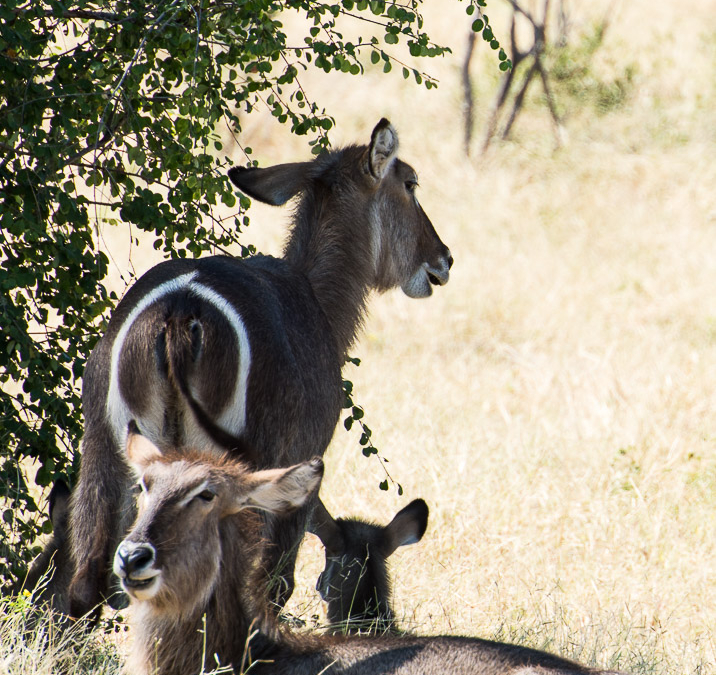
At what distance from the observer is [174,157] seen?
4488mm

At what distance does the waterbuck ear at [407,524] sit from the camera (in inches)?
191

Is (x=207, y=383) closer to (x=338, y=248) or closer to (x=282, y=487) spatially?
(x=282, y=487)

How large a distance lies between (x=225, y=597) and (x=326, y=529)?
141 centimetres

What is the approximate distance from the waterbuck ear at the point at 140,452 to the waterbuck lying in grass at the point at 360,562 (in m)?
1.37

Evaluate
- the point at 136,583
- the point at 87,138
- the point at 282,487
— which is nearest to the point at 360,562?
the point at 282,487

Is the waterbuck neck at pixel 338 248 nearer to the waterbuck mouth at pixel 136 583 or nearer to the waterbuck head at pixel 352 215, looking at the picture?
the waterbuck head at pixel 352 215

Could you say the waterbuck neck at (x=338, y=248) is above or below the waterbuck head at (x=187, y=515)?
above

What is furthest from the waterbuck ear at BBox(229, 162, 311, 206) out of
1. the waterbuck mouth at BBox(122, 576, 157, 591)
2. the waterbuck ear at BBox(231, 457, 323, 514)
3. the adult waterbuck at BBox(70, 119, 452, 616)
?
the waterbuck mouth at BBox(122, 576, 157, 591)

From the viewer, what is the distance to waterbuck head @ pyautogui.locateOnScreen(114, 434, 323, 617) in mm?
3088

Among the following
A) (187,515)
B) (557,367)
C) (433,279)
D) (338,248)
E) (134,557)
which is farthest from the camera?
(557,367)

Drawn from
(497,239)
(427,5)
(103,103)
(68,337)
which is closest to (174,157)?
(103,103)

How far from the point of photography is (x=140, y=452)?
11.1ft

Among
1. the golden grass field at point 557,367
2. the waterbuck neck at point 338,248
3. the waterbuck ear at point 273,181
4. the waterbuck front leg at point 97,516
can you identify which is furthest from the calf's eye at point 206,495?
the waterbuck ear at point 273,181

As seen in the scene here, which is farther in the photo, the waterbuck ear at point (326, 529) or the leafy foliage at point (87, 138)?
the waterbuck ear at point (326, 529)
